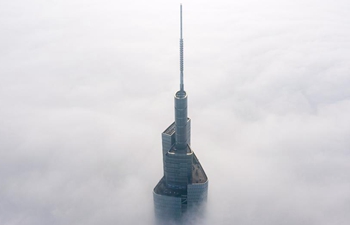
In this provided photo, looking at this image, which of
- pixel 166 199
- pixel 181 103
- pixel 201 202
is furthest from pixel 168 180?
pixel 181 103

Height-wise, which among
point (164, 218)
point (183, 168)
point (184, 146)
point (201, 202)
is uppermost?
point (184, 146)

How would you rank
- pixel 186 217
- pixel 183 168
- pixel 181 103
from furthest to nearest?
pixel 186 217
pixel 183 168
pixel 181 103

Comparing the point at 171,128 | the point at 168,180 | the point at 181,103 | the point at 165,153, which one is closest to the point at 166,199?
the point at 168,180

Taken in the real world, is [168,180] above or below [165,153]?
below

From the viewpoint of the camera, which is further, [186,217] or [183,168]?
[186,217]

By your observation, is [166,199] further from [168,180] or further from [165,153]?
[165,153]

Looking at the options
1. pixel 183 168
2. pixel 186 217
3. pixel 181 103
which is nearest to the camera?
pixel 181 103

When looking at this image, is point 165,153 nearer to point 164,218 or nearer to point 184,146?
point 184,146
